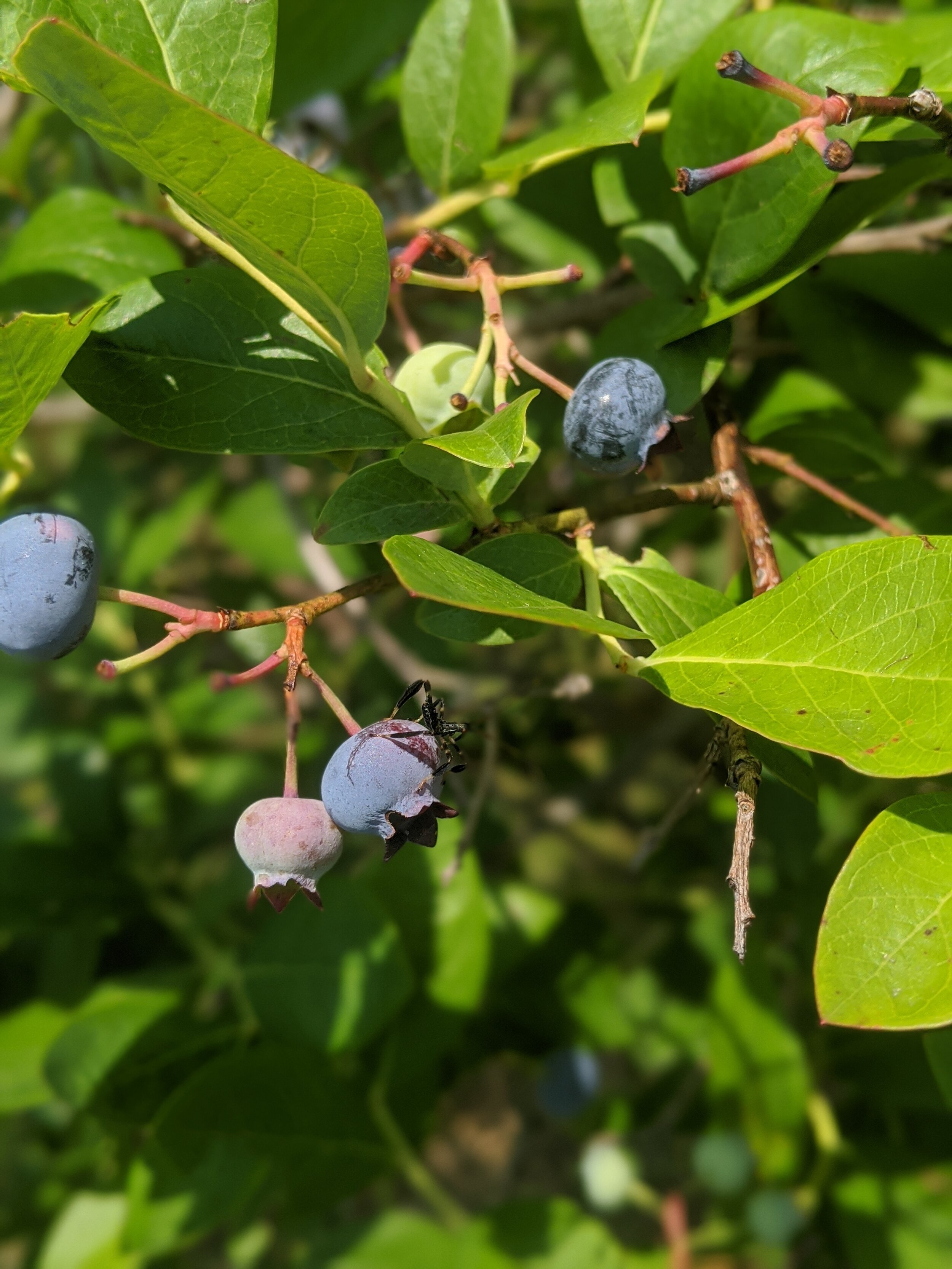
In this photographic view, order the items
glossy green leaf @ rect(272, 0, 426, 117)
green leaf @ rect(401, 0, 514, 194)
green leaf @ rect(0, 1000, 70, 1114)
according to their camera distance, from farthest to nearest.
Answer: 1. green leaf @ rect(0, 1000, 70, 1114)
2. glossy green leaf @ rect(272, 0, 426, 117)
3. green leaf @ rect(401, 0, 514, 194)

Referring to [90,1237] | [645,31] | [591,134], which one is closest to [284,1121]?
[90,1237]

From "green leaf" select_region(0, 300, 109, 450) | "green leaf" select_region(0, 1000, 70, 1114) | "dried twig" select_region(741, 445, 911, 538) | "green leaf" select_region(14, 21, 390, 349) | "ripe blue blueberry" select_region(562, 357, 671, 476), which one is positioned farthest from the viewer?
"green leaf" select_region(0, 1000, 70, 1114)

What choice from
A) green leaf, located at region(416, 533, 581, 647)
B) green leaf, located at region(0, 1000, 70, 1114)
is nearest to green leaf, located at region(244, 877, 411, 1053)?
green leaf, located at region(0, 1000, 70, 1114)

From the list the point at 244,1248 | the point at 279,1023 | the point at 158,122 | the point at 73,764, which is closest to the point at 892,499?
the point at 158,122

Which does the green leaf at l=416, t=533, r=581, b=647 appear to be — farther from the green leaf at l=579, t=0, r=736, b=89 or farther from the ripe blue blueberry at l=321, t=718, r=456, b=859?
the green leaf at l=579, t=0, r=736, b=89

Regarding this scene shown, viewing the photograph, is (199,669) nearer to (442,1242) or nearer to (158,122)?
(442,1242)

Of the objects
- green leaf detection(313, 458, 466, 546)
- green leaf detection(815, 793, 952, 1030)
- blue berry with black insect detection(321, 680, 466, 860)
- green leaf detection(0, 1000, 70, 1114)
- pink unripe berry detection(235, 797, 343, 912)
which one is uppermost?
Result: green leaf detection(313, 458, 466, 546)

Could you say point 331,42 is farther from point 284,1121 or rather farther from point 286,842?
point 284,1121
